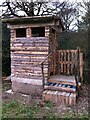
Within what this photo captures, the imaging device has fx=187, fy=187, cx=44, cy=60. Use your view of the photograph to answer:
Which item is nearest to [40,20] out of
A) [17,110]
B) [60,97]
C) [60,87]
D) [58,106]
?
[60,87]

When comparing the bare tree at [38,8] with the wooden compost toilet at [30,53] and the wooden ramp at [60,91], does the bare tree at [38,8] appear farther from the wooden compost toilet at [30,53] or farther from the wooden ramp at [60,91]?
the wooden ramp at [60,91]

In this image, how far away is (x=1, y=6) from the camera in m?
10.7

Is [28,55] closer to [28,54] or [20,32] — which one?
[28,54]

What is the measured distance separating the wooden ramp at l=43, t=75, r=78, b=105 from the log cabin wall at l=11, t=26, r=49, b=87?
0.46 metres

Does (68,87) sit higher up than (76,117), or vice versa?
(68,87)

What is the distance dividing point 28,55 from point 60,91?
5.79ft

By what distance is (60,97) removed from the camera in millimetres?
5488

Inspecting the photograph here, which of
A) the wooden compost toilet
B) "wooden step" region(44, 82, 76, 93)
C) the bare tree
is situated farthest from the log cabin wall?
the bare tree

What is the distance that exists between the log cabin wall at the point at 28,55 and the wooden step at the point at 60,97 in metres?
0.89

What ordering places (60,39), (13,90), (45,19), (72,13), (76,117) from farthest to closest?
(72,13) < (60,39) < (13,90) < (45,19) < (76,117)

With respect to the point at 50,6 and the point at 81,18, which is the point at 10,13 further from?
the point at 81,18

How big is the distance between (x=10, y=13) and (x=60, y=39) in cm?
335

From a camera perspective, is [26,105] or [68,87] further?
[68,87]

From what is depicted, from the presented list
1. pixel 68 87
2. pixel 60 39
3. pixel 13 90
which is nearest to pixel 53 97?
pixel 68 87
